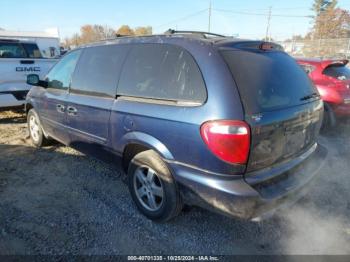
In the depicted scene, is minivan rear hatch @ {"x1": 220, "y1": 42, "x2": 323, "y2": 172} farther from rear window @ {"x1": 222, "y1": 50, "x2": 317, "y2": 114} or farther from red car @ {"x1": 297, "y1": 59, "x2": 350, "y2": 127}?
red car @ {"x1": 297, "y1": 59, "x2": 350, "y2": 127}

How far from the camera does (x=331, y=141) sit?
5.52m

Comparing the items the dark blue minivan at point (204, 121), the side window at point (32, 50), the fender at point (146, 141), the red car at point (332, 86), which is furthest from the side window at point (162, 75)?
the side window at point (32, 50)

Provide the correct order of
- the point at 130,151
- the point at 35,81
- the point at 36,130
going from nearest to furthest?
1. the point at 130,151
2. the point at 35,81
3. the point at 36,130

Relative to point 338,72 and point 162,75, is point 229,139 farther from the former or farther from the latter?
point 338,72

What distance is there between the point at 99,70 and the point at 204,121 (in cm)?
179

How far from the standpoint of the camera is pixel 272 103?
7.90 feet

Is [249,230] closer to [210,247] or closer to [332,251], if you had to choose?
[210,247]

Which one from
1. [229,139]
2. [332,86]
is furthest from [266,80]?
[332,86]

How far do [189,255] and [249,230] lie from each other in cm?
73

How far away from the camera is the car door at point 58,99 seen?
13.0 ft

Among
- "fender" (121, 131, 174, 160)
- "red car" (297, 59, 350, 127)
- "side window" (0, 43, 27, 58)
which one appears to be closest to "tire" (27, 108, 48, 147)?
"side window" (0, 43, 27, 58)

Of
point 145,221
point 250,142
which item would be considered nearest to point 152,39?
point 250,142

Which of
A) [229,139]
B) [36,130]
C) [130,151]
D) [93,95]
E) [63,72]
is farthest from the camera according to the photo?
[36,130]

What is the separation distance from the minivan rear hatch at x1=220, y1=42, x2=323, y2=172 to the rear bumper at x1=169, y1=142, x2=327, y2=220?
0.12m
